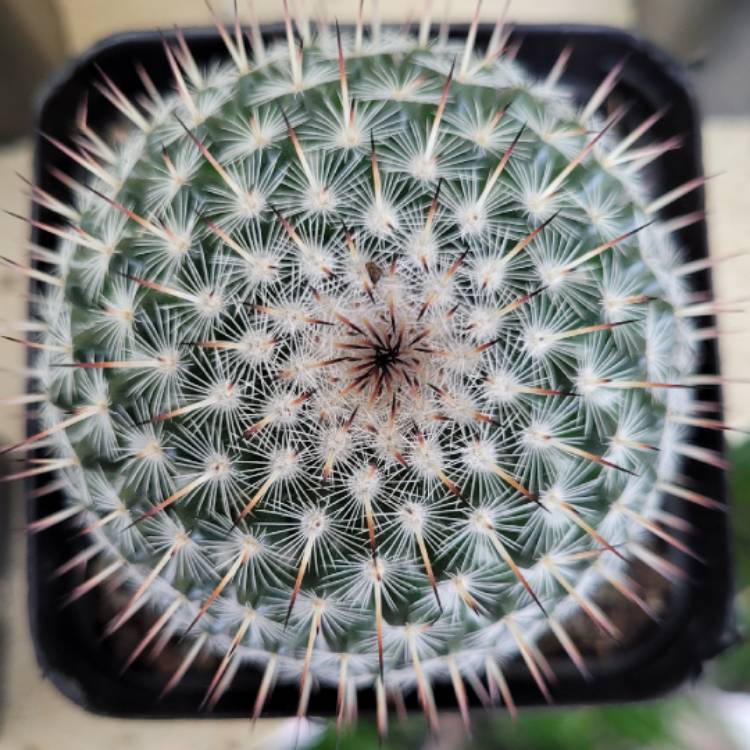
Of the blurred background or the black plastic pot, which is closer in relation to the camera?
the black plastic pot

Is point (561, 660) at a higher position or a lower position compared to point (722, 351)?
lower

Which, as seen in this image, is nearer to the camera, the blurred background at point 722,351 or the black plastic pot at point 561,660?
the black plastic pot at point 561,660

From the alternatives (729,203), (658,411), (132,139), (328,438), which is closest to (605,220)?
(658,411)

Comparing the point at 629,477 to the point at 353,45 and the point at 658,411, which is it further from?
the point at 353,45

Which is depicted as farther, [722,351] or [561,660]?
[722,351]
